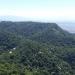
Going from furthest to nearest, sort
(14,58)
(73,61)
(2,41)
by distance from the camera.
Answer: (2,41)
(73,61)
(14,58)

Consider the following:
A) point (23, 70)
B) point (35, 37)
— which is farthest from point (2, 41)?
point (23, 70)

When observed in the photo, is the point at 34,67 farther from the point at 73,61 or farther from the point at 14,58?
the point at 73,61

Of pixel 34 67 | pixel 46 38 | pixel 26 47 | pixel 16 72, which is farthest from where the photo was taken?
pixel 46 38

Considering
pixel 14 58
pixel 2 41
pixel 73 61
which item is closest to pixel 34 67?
pixel 14 58

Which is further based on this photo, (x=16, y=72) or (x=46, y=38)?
(x=46, y=38)

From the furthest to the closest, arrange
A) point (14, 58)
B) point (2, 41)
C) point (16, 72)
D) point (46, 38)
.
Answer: point (46, 38)
point (2, 41)
point (14, 58)
point (16, 72)

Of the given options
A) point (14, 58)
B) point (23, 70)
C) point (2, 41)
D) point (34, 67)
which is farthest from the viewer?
point (2, 41)

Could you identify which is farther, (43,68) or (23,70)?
(43,68)

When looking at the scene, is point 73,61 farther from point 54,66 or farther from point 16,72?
point 16,72
